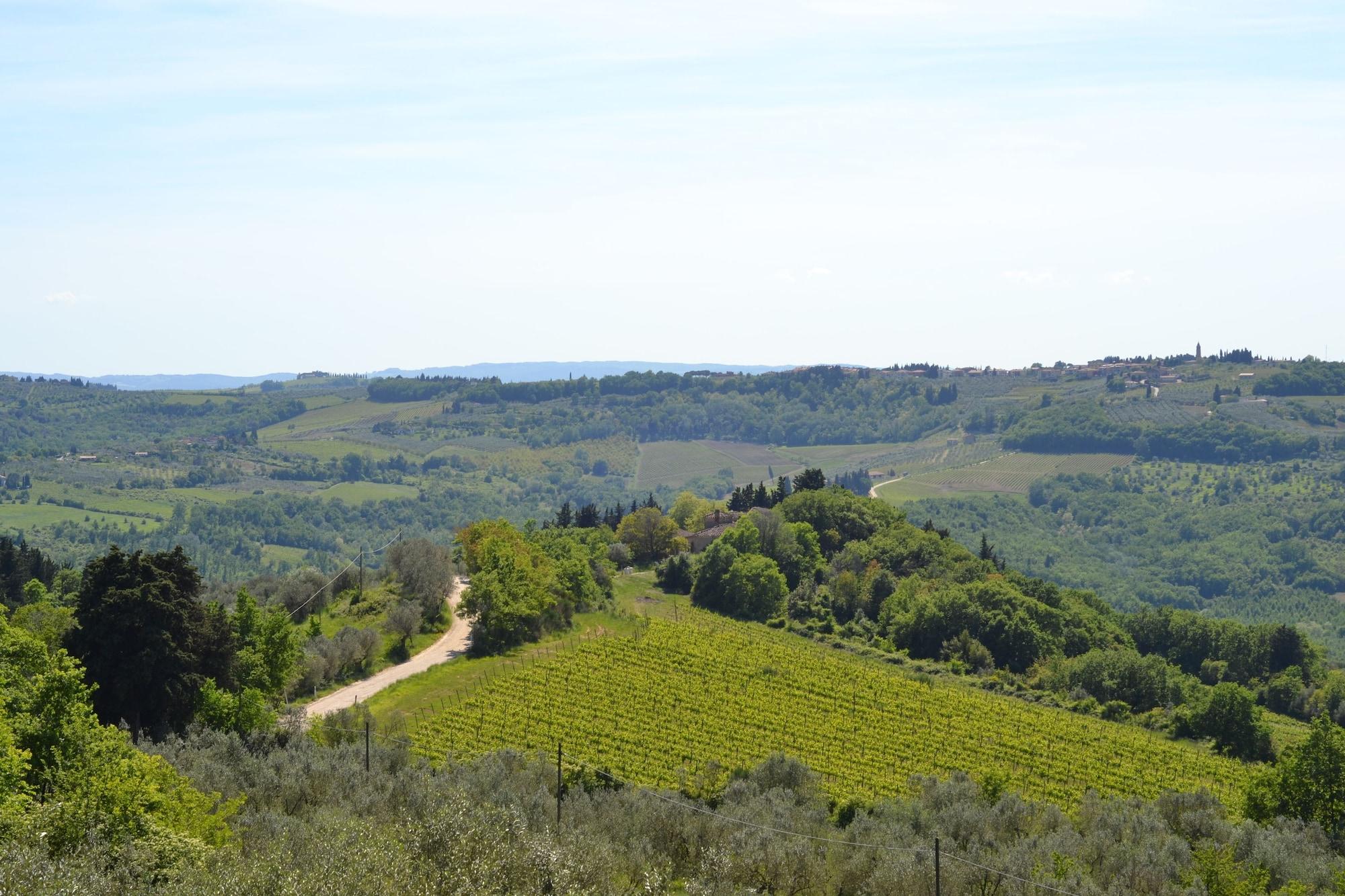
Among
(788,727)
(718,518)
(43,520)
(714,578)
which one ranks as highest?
(718,518)

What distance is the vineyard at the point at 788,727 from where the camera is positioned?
5297cm

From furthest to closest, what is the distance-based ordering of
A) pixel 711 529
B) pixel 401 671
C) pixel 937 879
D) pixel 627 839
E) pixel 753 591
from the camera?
pixel 711 529 → pixel 753 591 → pixel 401 671 → pixel 627 839 → pixel 937 879

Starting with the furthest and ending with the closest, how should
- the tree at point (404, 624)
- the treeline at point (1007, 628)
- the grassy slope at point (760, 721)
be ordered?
the treeline at point (1007, 628) < the tree at point (404, 624) < the grassy slope at point (760, 721)

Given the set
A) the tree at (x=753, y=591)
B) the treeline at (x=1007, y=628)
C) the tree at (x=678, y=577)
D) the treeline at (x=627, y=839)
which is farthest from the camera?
the tree at (x=678, y=577)

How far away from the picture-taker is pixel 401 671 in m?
63.5

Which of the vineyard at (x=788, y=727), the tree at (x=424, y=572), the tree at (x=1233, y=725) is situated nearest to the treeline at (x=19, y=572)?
the tree at (x=424, y=572)

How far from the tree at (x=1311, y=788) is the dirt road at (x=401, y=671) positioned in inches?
1577

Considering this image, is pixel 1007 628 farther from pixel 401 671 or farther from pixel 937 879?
pixel 937 879

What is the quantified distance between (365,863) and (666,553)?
78764mm

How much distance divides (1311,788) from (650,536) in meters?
64.3

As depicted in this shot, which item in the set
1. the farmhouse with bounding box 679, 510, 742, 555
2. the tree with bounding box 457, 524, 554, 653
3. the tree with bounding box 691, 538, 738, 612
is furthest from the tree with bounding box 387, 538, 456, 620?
the farmhouse with bounding box 679, 510, 742, 555

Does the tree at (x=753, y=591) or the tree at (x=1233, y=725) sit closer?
the tree at (x=1233, y=725)

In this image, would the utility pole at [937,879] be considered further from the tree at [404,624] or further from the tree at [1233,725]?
the tree at [404,624]

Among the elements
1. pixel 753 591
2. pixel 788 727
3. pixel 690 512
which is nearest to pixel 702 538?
pixel 690 512
